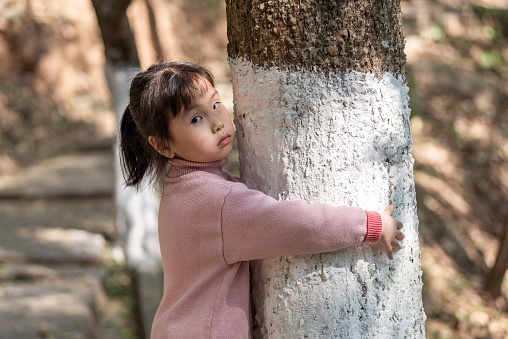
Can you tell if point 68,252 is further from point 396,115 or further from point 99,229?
point 396,115

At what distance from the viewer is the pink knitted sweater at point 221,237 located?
1.38m

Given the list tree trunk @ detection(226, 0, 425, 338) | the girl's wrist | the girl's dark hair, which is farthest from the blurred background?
the girl's wrist

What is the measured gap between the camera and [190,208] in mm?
1538

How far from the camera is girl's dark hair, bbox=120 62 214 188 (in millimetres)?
1563

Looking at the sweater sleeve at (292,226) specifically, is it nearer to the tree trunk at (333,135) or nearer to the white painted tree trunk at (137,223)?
the tree trunk at (333,135)

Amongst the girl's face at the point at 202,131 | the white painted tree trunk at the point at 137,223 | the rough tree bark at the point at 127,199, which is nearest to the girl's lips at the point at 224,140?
the girl's face at the point at 202,131

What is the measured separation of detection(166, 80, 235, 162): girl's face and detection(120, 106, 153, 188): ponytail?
0.64 ft

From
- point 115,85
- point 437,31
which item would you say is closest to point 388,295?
point 115,85

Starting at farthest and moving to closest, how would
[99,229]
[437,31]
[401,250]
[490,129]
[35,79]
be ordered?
[35,79] → [437,31] → [490,129] → [99,229] → [401,250]

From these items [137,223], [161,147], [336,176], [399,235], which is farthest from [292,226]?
[137,223]

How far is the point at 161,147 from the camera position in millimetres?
1631

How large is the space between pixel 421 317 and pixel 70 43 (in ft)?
35.1

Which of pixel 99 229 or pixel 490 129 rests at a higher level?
pixel 490 129

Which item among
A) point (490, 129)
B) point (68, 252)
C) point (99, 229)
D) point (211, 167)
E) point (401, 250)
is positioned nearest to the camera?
point (401, 250)
